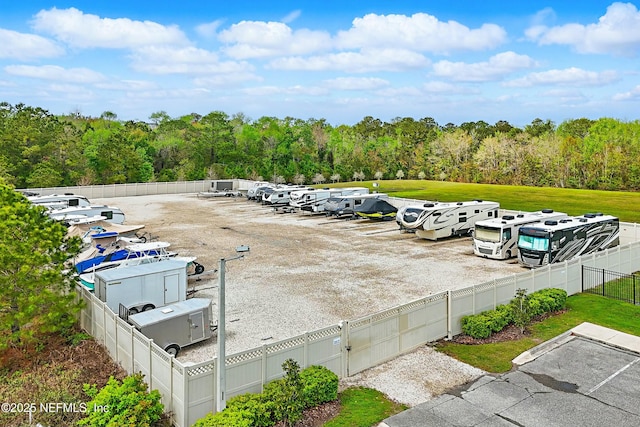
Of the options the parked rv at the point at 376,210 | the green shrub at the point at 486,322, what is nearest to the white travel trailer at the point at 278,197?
the parked rv at the point at 376,210

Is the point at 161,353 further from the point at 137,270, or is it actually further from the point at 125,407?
the point at 137,270

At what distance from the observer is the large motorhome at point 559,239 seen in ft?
76.1

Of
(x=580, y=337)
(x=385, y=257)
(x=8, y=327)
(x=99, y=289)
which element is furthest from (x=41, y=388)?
(x=385, y=257)

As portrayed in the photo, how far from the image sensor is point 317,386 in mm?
11203

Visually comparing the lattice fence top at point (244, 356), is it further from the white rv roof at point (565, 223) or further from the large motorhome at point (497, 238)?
the large motorhome at point (497, 238)

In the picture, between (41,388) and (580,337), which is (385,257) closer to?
(580,337)

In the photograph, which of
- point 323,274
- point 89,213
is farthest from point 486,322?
point 89,213

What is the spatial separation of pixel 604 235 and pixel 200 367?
24156 millimetres

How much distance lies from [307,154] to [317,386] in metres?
82.1

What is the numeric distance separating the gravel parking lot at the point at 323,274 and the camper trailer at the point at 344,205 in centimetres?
78

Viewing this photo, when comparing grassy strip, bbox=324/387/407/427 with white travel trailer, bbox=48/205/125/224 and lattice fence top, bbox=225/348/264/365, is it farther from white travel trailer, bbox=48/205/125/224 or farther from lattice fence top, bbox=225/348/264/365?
white travel trailer, bbox=48/205/125/224

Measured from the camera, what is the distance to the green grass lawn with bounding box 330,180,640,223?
44594mm

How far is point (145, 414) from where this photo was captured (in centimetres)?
995

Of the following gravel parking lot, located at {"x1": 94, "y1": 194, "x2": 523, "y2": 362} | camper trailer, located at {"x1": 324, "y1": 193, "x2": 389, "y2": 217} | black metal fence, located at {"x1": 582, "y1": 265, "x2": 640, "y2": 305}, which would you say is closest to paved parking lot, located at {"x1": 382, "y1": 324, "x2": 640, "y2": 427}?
gravel parking lot, located at {"x1": 94, "y1": 194, "x2": 523, "y2": 362}
